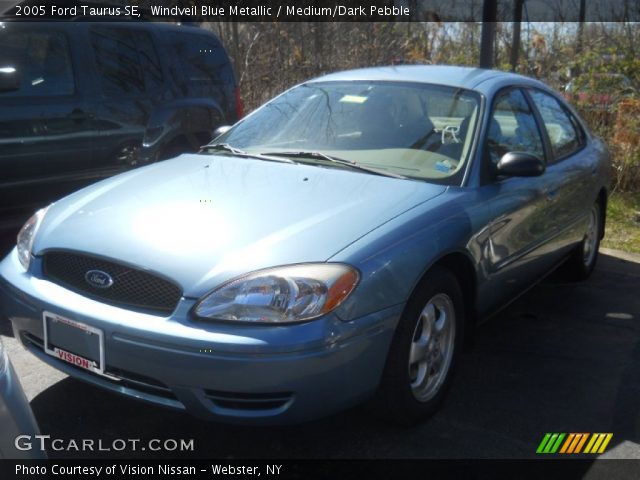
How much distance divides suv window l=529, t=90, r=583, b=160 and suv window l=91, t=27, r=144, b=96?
10.7 ft

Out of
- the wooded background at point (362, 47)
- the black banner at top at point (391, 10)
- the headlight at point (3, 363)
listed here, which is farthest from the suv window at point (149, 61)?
the wooded background at point (362, 47)

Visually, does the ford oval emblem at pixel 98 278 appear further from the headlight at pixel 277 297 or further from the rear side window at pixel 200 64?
the rear side window at pixel 200 64

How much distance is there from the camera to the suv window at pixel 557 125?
193 inches

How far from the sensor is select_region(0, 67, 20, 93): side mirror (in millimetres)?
5266

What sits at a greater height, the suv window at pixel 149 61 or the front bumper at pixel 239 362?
the suv window at pixel 149 61

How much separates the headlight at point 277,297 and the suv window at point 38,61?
3.44 meters

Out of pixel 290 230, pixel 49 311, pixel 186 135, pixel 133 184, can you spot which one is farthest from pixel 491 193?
pixel 186 135

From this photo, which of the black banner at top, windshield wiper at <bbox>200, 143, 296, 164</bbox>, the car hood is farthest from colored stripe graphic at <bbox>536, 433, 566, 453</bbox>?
the black banner at top

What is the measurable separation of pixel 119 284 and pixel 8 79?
304 centimetres

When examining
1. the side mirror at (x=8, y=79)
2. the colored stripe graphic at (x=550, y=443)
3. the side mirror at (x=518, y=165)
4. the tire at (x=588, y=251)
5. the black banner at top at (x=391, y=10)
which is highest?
the black banner at top at (x=391, y=10)

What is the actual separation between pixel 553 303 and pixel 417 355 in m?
2.35

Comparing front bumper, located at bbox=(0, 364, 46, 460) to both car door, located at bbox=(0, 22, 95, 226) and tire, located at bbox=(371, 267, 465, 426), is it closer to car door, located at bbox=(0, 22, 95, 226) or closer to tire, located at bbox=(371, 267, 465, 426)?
tire, located at bbox=(371, 267, 465, 426)

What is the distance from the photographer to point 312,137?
13.9 feet

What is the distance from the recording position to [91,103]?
586 centimetres
